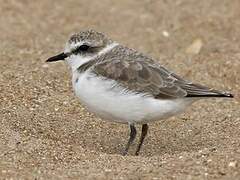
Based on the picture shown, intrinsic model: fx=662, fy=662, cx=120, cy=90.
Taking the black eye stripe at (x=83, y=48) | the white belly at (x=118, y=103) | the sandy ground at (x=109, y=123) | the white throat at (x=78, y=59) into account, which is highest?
the black eye stripe at (x=83, y=48)

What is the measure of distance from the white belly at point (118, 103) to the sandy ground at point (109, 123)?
383 mm

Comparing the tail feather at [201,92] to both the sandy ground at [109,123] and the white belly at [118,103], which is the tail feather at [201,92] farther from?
the sandy ground at [109,123]

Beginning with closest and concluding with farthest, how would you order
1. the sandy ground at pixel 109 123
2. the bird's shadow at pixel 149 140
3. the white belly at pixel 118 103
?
the sandy ground at pixel 109 123 < the white belly at pixel 118 103 < the bird's shadow at pixel 149 140

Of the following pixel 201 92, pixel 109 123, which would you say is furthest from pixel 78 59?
pixel 201 92

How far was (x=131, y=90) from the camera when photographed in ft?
20.1

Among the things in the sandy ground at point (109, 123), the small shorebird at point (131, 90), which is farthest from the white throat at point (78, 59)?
the sandy ground at point (109, 123)

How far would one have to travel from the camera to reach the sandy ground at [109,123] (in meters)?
5.62

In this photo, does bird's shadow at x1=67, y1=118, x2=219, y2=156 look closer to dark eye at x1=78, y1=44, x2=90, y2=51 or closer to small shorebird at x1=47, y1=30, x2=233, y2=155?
small shorebird at x1=47, y1=30, x2=233, y2=155

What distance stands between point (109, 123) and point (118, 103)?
4.50 feet

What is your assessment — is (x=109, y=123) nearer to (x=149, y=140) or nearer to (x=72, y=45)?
(x=149, y=140)

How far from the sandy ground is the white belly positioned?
38 centimetres

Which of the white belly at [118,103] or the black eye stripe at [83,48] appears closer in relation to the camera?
the white belly at [118,103]

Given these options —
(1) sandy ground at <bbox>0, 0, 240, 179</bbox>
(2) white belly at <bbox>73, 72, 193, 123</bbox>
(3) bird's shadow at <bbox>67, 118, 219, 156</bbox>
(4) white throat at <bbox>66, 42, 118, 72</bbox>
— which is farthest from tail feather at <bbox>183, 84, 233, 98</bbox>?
(4) white throat at <bbox>66, 42, 118, 72</bbox>

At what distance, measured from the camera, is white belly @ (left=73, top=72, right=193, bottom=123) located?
6.06 meters
